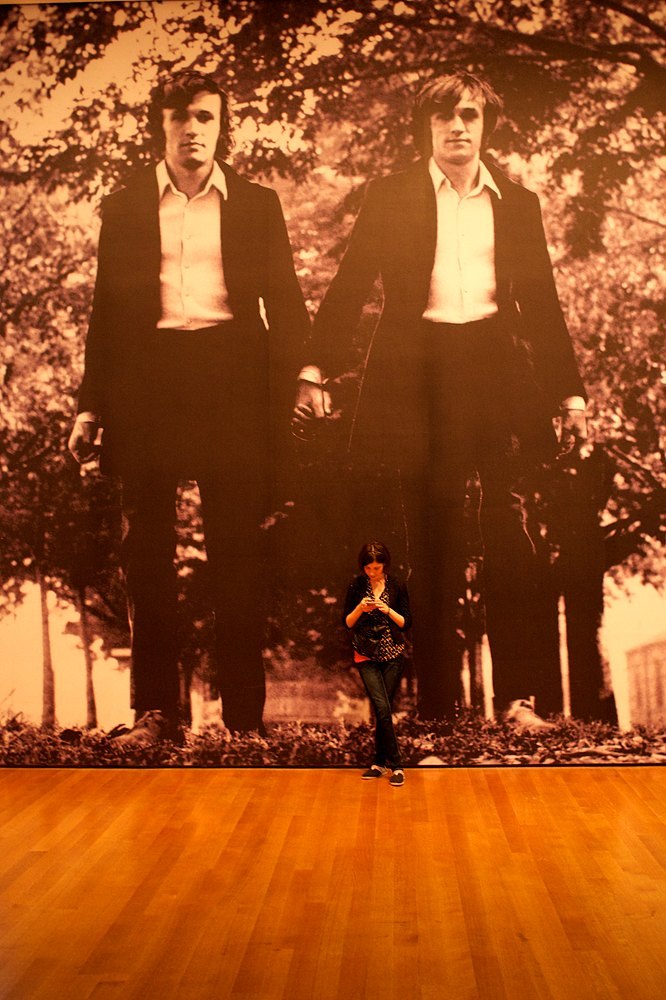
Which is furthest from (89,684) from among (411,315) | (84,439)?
(411,315)

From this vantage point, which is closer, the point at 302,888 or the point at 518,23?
the point at 302,888

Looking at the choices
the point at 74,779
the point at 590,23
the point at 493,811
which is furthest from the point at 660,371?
the point at 74,779

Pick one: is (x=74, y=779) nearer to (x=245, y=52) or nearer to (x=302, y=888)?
(x=302, y=888)

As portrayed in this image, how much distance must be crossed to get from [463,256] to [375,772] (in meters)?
3.36

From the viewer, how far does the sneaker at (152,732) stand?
709 cm

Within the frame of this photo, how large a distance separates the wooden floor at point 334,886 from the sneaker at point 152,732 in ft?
0.88

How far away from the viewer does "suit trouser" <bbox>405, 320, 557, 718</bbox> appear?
7016 mm

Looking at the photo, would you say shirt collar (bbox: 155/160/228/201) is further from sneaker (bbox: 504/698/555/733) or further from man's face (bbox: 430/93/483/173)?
sneaker (bbox: 504/698/555/733)

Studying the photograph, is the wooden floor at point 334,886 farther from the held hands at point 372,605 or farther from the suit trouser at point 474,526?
the held hands at point 372,605

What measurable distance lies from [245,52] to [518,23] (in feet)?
5.86

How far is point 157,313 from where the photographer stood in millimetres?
7156

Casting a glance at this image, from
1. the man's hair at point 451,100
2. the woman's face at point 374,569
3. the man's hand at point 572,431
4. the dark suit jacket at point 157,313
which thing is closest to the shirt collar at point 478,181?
the man's hair at point 451,100

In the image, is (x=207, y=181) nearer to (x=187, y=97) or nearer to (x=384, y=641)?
(x=187, y=97)

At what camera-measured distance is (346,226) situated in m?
7.07
